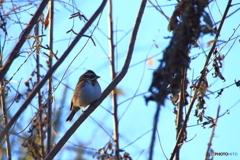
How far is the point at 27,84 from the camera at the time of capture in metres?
5.32

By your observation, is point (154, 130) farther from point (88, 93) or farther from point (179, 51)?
point (88, 93)

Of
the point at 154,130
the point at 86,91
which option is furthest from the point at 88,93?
the point at 154,130

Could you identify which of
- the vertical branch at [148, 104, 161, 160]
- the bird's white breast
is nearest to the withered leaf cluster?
the vertical branch at [148, 104, 161, 160]

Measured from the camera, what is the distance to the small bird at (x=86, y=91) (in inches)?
244

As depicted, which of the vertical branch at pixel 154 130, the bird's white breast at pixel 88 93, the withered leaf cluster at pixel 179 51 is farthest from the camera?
the bird's white breast at pixel 88 93

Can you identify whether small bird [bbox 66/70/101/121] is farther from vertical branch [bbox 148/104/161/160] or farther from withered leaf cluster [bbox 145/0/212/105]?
vertical branch [bbox 148/104/161/160]

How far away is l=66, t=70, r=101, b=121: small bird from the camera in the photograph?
620cm

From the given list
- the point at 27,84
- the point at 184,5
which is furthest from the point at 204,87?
the point at 27,84

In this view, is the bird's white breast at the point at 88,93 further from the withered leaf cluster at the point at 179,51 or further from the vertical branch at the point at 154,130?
the vertical branch at the point at 154,130

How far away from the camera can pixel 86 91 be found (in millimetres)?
6246

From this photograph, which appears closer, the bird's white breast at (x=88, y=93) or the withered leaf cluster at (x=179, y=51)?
the withered leaf cluster at (x=179, y=51)

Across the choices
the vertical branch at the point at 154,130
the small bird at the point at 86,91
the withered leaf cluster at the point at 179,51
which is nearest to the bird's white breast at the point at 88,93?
the small bird at the point at 86,91

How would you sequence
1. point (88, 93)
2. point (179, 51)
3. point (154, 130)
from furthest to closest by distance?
point (88, 93), point (179, 51), point (154, 130)

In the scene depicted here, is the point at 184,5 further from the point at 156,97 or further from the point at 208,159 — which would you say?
the point at 208,159
